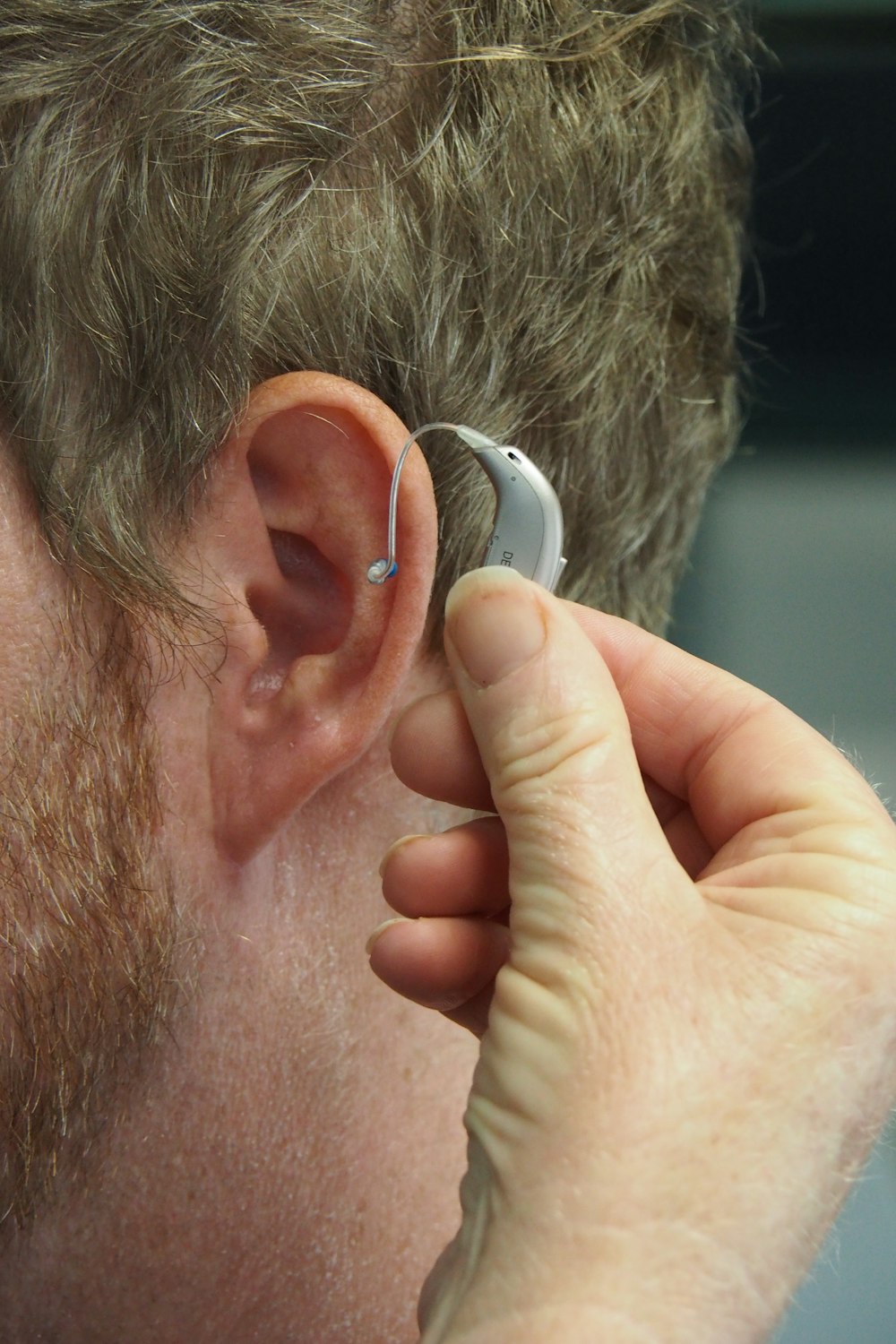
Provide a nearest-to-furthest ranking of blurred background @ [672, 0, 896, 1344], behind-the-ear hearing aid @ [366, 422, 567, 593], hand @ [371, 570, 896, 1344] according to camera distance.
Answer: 1. hand @ [371, 570, 896, 1344]
2. behind-the-ear hearing aid @ [366, 422, 567, 593]
3. blurred background @ [672, 0, 896, 1344]

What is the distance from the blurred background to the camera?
167 centimetres

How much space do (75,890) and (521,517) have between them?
323 millimetres

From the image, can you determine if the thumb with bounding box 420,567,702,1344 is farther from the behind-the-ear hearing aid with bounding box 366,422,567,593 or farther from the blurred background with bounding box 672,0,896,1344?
the blurred background with bounding box 672,0,896,1344

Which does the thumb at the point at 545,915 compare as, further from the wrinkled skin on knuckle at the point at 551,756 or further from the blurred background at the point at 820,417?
the blurred background at the point at 820,417

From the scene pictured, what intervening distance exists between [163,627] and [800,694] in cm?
114

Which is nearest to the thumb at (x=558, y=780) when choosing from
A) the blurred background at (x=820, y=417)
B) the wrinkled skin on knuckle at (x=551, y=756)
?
the wrinkled skin on knuckle at (x=551, y=756)

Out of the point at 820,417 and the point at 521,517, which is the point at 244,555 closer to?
the point at 521,517

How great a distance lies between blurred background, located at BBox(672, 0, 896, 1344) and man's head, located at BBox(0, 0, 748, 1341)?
0.93 meters

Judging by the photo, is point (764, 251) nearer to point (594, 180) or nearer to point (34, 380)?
point (594, 180)

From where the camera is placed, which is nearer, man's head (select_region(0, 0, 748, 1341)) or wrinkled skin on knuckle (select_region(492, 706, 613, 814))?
wrinkled skin on knuckle (select_region(492, 706, 613, 814))

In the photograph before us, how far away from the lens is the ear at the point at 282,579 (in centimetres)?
73

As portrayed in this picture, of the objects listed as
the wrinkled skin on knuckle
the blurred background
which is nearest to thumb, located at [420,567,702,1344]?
the wrinkled skin on knuckle

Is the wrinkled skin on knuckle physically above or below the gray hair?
below

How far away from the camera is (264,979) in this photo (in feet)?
2.57
